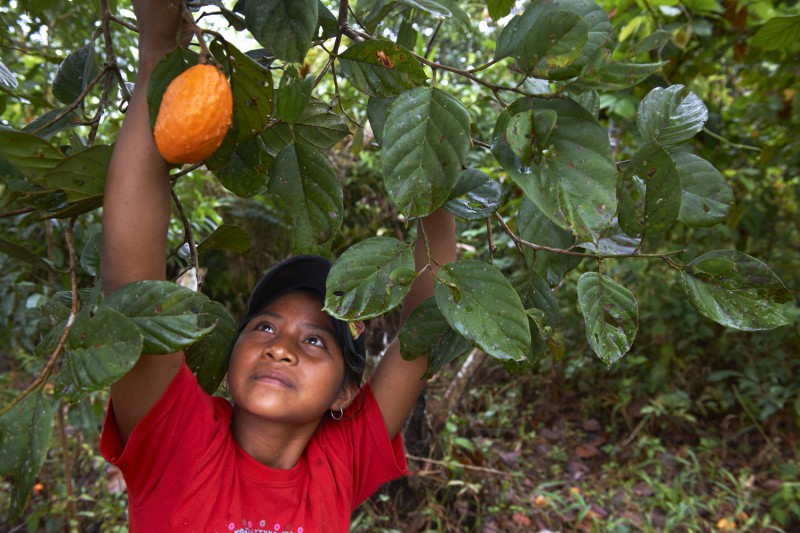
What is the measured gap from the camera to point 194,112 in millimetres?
487

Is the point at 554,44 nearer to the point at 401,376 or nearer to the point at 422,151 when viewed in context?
the point at 422,151

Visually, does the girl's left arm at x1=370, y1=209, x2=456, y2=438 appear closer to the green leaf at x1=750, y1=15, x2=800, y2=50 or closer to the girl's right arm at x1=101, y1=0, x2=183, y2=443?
the girl's right arm at x1=101, y1=0, x2=183, y2=443

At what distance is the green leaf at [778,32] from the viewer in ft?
4.68

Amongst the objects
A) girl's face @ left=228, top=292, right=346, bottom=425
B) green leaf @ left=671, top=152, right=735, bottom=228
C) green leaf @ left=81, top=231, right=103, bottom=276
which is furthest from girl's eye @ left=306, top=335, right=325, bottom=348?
green leaf @ left=671, top=152, right=735, bottom=228

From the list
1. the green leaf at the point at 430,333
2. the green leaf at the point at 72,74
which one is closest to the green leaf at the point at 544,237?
the green leaf at the point at 430,333

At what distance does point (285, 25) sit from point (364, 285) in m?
0.24

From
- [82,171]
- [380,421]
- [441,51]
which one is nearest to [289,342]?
[380,421]

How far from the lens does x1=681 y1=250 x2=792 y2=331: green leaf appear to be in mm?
579

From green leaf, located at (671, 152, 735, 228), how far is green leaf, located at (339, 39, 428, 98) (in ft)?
0.97

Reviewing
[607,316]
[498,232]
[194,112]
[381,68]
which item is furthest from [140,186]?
[498,232]

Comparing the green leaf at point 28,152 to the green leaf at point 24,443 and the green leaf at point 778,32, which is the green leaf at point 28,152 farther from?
the green leaf at point 778,32

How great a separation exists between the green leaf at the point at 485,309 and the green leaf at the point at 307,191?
0.47 feet

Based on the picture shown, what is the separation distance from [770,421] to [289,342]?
8.60 ft

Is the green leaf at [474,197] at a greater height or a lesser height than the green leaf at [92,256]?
lesser
